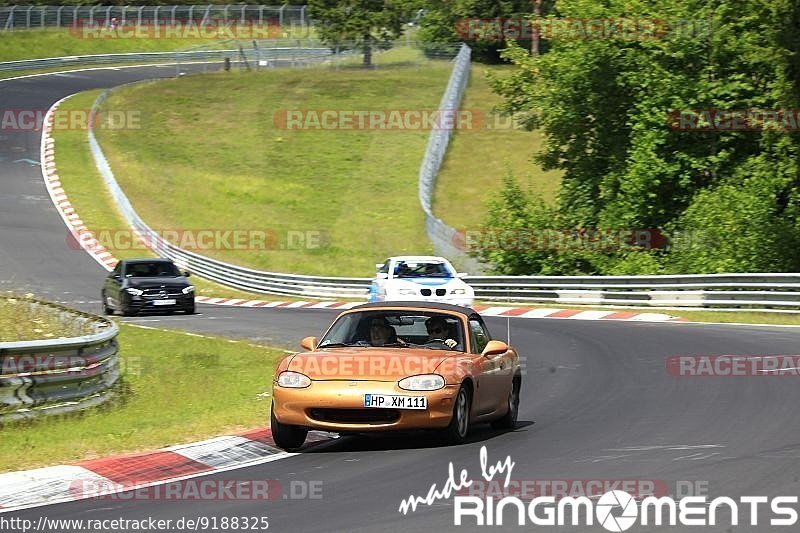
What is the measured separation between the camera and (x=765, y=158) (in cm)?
3712

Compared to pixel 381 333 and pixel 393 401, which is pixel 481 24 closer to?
pixel 381 333

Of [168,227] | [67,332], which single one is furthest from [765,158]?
[67,332]

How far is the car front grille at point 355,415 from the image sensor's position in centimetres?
1122

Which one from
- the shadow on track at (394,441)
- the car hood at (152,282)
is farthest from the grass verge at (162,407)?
the car hood at (152,282)

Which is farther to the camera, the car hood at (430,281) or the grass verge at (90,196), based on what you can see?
the grass verge at (90,196)

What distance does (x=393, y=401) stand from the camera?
11133 millimetres

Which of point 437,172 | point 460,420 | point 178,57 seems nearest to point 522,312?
point 460,420

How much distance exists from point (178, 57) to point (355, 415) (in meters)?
84.8

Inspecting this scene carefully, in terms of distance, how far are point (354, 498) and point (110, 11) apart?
9059 centimetres

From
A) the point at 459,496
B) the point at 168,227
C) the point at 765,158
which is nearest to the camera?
the point at 459,496

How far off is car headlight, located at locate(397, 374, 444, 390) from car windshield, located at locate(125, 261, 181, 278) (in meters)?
20.3

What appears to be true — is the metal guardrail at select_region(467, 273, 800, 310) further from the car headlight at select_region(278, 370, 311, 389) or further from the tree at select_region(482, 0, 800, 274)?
the car headlight at select_region(278, 370, 311, 389)

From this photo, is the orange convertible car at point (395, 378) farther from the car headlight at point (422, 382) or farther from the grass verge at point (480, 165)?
the grass verge at point (480, 165)

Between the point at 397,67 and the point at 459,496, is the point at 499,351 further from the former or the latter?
the point at 397,67
